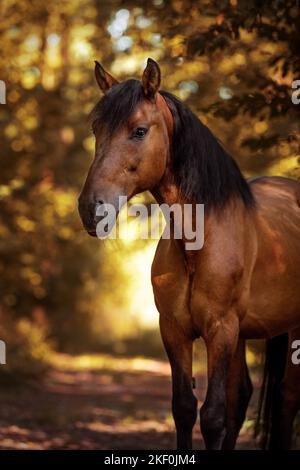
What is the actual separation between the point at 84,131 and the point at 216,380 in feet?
39.4

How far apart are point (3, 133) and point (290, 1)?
23.4 feet

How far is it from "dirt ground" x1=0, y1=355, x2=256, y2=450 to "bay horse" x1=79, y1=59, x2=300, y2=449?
247cm

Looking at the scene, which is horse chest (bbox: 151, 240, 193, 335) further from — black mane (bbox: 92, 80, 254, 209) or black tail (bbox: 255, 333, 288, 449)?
black tail (bbox: 255, 333, 288, 449)

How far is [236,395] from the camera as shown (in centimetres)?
561

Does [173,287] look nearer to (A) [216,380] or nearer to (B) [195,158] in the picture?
(A) [216,380]

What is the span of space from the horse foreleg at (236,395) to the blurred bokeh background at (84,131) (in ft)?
3.75

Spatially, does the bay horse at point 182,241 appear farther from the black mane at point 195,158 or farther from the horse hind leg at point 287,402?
the horse hind leg at point 287,402

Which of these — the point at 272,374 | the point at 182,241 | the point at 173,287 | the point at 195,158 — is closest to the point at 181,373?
the point at 173,287

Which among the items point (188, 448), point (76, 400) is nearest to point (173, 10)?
point (188, 448)

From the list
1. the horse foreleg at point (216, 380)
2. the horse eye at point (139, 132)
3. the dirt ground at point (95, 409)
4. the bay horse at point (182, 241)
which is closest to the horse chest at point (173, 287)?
the bay horse at point (182, 241)

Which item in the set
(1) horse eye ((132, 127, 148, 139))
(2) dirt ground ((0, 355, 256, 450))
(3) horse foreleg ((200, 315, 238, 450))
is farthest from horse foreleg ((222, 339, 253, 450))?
(1) horse eye ((132, 127, 148, 139))

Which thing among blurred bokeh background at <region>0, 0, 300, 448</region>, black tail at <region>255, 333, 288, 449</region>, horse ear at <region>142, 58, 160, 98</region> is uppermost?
blurred bokeh background at <region>0, 0, 300, 448</region>

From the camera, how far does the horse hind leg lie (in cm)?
586

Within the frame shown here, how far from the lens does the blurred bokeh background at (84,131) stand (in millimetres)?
7227
